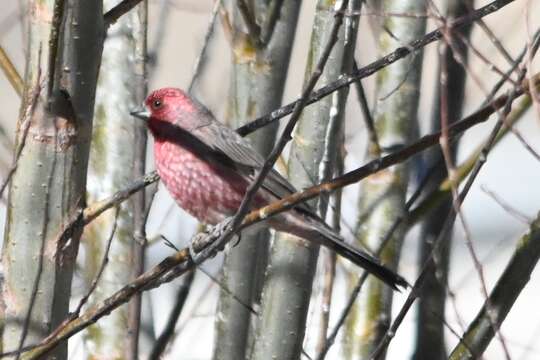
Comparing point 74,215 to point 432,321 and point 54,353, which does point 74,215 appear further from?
point 432,321

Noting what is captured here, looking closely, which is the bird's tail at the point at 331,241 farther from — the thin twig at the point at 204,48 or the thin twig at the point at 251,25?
the thin twig at the point at 251,25

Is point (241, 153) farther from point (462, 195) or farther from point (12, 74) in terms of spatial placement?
point (462, 195)

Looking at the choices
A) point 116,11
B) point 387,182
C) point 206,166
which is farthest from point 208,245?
point 387,182

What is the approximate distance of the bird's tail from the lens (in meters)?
4.62

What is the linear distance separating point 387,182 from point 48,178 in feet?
6.66

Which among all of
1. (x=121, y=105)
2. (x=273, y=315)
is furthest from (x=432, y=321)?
(x=121, y=105)

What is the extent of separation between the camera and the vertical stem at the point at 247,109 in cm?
505

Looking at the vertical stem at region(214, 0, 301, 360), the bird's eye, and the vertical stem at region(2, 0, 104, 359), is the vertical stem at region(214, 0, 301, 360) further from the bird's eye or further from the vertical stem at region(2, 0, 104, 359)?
the vertical stem at region(2, 0, 104, 359)

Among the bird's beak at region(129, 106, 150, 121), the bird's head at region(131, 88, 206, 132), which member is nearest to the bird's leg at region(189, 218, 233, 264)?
the bird's beak at region(129, 106, 150, 121)

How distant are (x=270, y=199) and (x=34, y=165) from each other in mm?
1715

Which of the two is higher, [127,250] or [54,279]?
[127,250]

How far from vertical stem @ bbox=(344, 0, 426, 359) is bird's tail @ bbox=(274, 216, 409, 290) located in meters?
0.48

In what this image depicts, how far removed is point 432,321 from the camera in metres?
5.58

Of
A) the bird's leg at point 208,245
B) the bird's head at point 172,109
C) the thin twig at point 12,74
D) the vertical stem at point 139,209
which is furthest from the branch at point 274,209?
the bird's head at point 172,109
